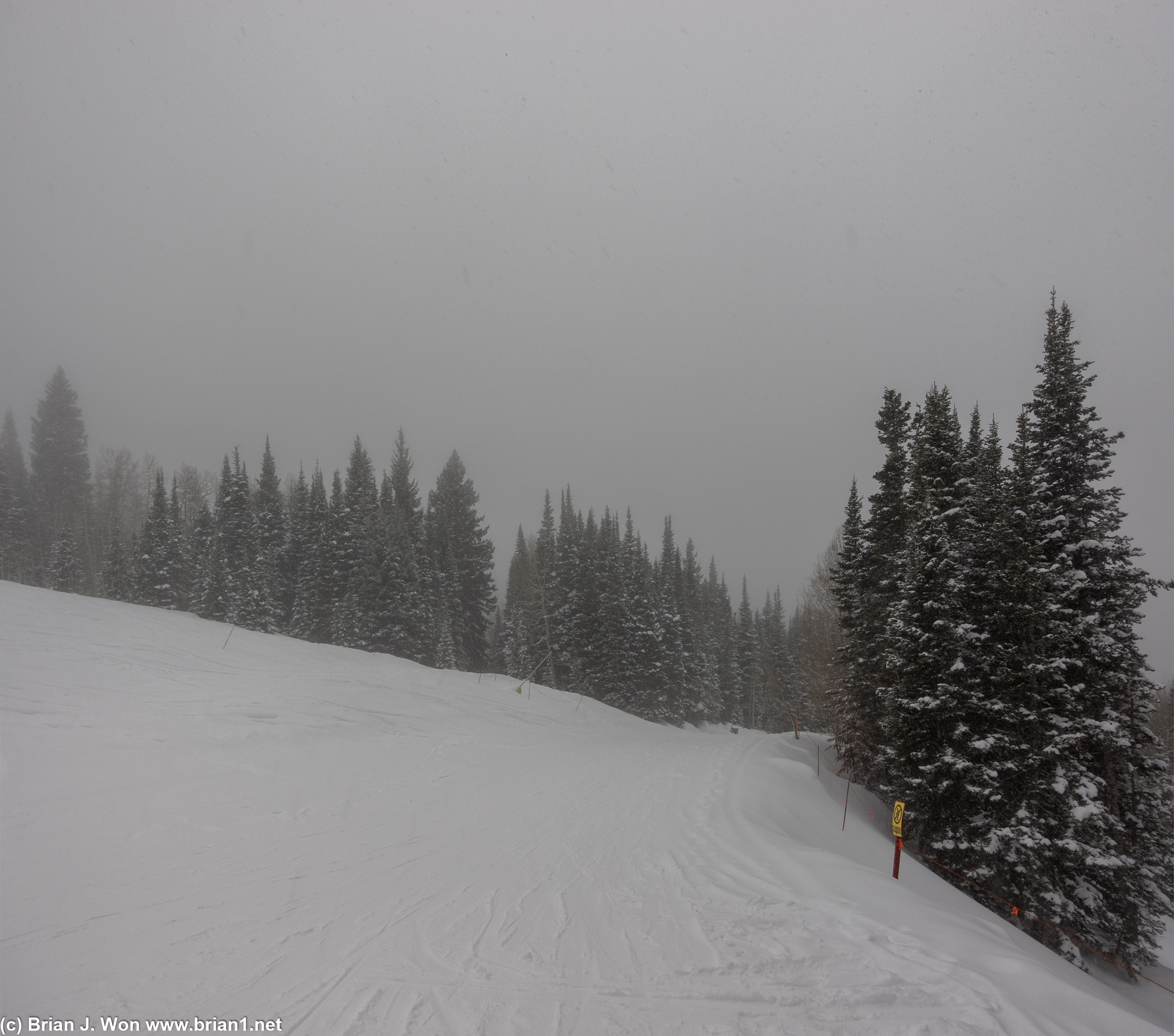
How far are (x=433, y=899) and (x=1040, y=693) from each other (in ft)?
48.6

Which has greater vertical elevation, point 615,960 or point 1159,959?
point 615,960

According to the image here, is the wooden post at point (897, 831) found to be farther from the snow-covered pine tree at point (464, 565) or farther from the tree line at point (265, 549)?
the snow-covered pine tree at point (464, 565)

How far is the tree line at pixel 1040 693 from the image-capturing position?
13055 mm

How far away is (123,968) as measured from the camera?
4129 millimetres

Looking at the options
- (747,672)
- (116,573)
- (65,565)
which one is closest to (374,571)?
(116,573)

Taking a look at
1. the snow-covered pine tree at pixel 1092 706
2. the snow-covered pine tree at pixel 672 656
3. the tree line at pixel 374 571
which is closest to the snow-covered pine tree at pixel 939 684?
the snow-covered pine tree at pixel 1092 706

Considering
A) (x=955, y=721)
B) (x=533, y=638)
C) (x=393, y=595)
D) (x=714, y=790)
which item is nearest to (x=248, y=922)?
(x=714, y=790)

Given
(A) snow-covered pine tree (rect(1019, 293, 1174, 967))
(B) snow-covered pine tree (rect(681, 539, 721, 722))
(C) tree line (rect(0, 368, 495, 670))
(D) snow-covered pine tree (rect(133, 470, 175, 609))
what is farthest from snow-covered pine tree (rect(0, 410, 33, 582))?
(A) snow-covered pine tree (rect(1019, 293, 1174, 967))

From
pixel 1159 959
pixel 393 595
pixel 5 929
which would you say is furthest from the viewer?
pixel 393 595

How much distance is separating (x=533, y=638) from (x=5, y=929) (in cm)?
4207

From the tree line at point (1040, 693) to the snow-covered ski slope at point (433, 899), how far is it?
226cm

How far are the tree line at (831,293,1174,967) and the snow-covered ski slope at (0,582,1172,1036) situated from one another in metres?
2.26

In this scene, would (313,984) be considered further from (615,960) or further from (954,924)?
(954,924)

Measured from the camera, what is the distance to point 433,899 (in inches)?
231
